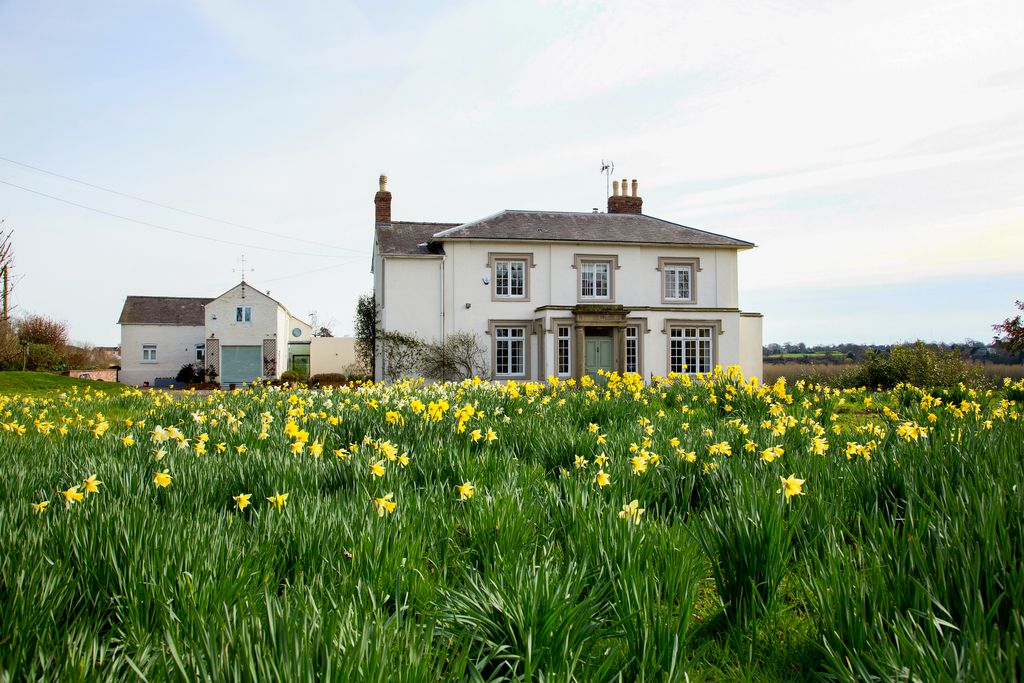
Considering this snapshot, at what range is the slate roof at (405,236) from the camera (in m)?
27.8

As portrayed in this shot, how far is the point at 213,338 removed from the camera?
40.4 meters

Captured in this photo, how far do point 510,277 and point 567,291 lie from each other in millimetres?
2615

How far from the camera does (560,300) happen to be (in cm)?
2834

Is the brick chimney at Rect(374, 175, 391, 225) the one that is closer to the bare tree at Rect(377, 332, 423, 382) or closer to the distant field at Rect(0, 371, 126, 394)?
the bare tree at Rect(377, 332, 423, 382)

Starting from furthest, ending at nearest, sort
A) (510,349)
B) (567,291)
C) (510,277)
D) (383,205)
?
(383,205) → (567,291) → (510,277) → (510,349)

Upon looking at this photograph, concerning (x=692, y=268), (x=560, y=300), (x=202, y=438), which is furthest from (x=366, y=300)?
(x=202, y=438)

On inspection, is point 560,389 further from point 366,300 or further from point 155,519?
point 366,300

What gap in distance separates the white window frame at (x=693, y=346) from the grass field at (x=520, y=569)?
24662mm

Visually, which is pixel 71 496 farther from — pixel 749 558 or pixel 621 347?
pixel 621 347

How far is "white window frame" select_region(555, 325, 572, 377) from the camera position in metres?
27.3

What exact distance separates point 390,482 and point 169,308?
47392 mm

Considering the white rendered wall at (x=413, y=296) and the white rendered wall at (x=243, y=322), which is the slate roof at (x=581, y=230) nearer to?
the white rendered wall at (x=413, y=296)

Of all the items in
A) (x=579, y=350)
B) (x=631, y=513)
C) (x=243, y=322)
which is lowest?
(x=631, y=513)

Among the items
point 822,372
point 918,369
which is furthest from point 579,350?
point 918,369
